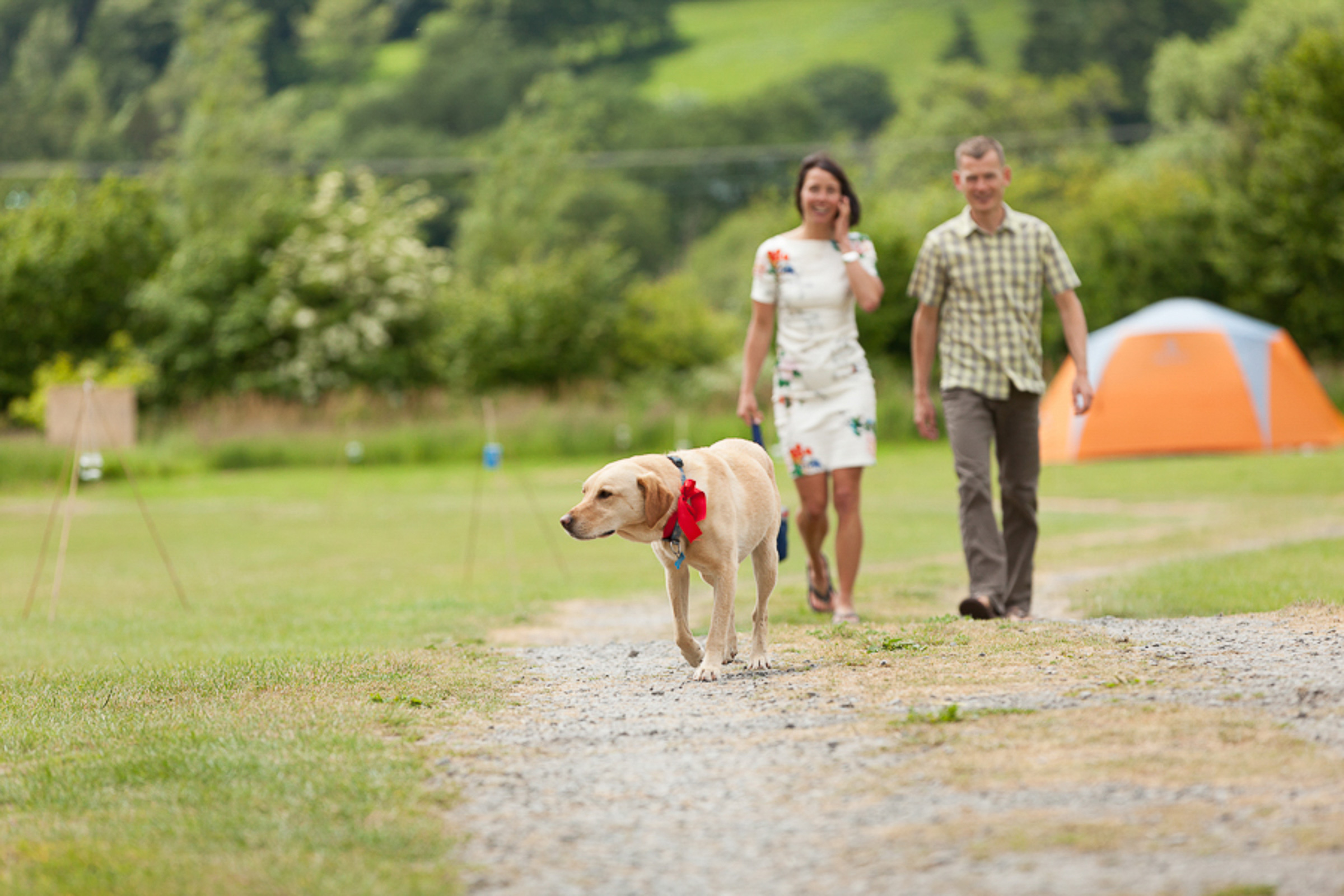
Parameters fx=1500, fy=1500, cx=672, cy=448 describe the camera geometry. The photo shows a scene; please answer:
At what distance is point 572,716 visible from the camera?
5016mm

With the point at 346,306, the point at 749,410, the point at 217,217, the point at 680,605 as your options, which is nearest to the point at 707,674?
the point at 680,605

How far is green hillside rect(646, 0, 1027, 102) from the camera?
315 ft

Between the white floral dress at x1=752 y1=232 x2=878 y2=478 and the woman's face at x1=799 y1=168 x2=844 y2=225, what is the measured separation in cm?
15

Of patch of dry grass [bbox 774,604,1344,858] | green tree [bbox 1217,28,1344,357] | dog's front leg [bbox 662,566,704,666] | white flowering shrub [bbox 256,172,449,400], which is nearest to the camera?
patch of dry grass [bbox 774,604,1344,858]

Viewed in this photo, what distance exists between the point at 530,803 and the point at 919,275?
454 centimetres

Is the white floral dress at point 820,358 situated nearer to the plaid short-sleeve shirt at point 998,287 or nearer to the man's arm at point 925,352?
the man's arm at point 925,352

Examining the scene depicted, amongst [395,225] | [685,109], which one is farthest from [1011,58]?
[395,225]

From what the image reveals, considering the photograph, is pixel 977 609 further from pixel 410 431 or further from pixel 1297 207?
pixel 1297 207

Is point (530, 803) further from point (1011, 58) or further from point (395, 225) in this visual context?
point (1011, 58)

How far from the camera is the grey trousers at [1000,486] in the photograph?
749 cm

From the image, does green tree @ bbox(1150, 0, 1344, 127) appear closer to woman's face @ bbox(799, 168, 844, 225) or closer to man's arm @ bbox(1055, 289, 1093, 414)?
man's arm @ bbox(1055, 289, 1093, 414)

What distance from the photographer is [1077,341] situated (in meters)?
7.67

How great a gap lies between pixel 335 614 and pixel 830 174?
4479mm

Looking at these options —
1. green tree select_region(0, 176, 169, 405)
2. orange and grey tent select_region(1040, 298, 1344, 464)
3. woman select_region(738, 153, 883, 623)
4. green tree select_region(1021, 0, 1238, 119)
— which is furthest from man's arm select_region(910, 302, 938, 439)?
green tree select_region(1021, 0, 1238, 119)
